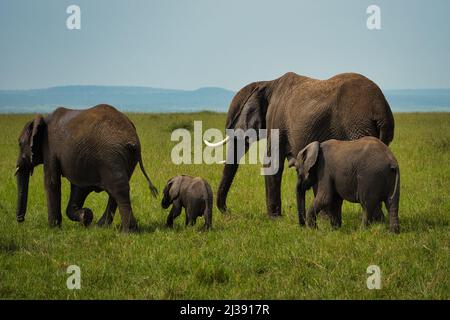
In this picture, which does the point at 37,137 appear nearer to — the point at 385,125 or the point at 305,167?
the point at 305,167

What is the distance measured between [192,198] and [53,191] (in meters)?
2.21

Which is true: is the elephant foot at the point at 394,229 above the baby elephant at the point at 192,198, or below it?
below

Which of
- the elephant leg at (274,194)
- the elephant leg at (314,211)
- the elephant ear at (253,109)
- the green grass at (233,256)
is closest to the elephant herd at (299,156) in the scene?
the elephant leg at (314,211)

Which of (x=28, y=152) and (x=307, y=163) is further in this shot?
(x=28, y=152)

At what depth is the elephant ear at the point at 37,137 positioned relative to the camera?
35.7 ft

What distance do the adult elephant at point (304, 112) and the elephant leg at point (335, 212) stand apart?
3.47 feet

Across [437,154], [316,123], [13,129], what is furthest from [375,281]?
[13,129]

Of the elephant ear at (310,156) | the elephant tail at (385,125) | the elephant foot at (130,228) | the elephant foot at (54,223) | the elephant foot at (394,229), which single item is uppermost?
the elephant tail at (385,125)

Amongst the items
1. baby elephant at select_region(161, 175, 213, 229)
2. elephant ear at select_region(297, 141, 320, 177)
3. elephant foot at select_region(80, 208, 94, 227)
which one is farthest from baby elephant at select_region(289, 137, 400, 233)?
elephant foot at select_region(80, 208, 94, 227)

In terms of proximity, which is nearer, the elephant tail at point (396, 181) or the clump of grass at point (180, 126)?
the elephant tail at point (396, 181)

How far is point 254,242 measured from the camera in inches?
381

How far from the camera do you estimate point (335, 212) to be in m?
10.3

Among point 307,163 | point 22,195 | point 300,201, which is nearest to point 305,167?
point 307,163

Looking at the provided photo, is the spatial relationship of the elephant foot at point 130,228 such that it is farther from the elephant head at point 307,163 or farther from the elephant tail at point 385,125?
the elephant tail at point 385,125
